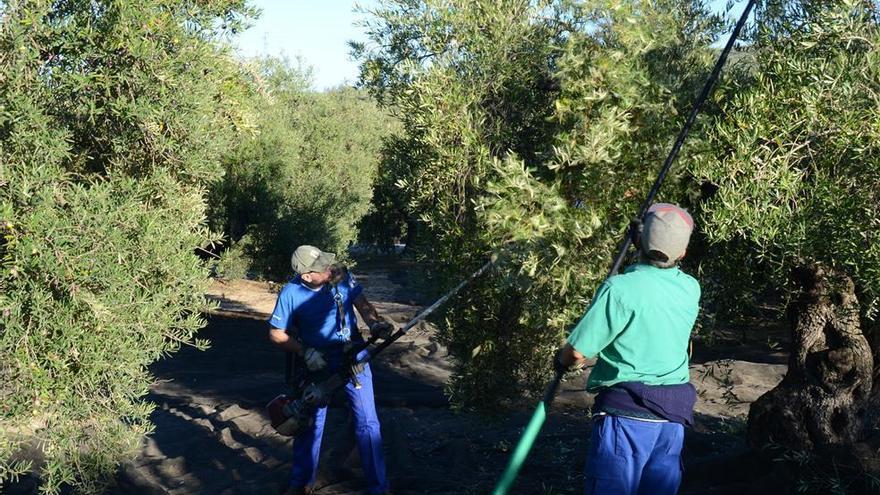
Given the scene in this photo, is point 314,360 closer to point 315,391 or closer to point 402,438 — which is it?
point 315,391

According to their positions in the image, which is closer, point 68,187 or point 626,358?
point 626,358

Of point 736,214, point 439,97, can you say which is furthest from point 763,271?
point 439,97

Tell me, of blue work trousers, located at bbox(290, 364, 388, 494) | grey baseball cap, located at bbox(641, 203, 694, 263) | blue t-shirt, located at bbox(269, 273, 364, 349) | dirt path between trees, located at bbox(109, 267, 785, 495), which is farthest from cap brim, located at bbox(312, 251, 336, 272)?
grey baseball cap, located at bbox(641, 203, 694, 263)

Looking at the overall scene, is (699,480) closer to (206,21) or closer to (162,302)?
(162,302)

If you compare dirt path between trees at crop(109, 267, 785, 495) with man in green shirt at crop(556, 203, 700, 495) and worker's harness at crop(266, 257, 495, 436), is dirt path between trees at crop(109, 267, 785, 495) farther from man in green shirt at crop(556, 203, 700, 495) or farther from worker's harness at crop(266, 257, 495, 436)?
man in green shirt at crop(556, 203, 700, 495)

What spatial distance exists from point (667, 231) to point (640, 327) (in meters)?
0.46

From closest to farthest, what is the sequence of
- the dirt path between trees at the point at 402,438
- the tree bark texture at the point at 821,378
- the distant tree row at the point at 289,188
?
the tree bark texture at the point at 821,378, the dirt path between trees at the point at 402,438, the distant tree row at the point at 289,188

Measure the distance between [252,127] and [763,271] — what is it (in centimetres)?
385

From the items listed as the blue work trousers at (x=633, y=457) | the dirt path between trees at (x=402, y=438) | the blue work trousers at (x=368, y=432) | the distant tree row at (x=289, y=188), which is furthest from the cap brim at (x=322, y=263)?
the distant tree row at (x=289, y=188)

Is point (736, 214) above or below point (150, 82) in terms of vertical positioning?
below

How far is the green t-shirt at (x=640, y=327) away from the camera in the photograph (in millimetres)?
3881

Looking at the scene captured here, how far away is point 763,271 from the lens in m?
5.77

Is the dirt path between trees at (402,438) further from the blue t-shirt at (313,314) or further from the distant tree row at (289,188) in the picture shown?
the distant tree row at (289,188)

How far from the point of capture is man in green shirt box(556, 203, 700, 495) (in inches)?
153
